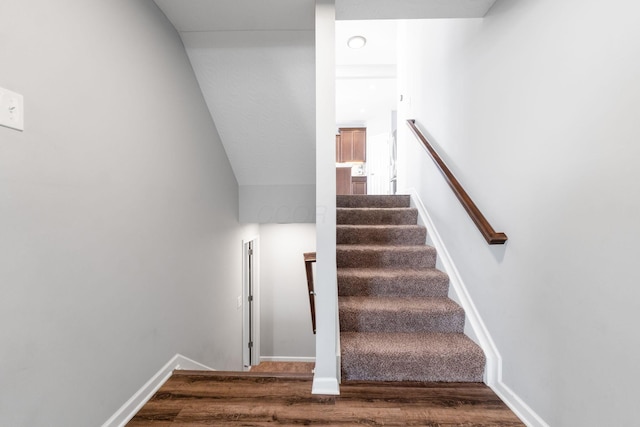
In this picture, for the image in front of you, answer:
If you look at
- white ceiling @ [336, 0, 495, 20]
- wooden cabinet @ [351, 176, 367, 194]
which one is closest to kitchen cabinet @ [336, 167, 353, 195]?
wooden cabinet @ [351, 176, 367, 194]

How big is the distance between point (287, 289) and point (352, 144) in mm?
4700

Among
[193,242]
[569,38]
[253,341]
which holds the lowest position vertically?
[253,341]

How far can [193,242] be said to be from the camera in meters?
2.31

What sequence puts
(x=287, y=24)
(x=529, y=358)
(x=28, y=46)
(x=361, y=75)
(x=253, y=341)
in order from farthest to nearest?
(x=361, y=75), (x=253, y=341), (x=287, y=24), (x=529, y=358), (x=28, y=46)

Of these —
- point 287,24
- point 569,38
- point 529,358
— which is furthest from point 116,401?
point 569,38

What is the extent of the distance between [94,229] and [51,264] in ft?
0.78

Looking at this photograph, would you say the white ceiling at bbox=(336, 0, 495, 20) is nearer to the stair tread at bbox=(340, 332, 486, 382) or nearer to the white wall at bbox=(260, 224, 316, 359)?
the stair tread at bbox=(340, 332, 486, 382)

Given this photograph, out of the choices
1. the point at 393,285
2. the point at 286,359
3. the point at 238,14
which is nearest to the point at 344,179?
the point at 286,359

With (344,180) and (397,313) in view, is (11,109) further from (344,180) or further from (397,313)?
(344,180)

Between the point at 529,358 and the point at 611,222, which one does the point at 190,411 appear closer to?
the point at 529,358

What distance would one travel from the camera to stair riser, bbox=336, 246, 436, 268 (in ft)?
8.27

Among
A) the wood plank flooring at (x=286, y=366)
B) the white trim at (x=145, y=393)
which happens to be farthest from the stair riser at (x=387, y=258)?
the wood plank flooring at (x=286, y=366)

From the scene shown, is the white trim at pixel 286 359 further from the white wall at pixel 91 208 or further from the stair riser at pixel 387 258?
the stair riser at pixel 387 258

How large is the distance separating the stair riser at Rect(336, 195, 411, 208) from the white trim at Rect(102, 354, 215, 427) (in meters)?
2.07
